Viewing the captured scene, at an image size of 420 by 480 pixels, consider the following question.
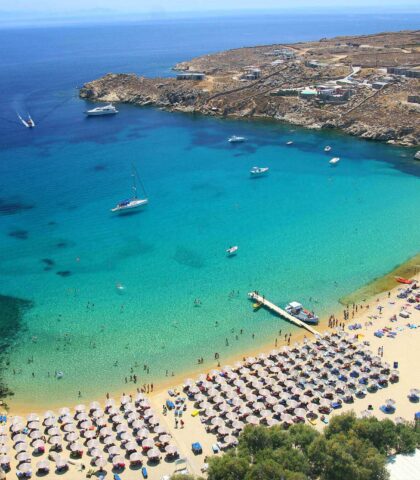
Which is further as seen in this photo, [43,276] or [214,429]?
[43,276]

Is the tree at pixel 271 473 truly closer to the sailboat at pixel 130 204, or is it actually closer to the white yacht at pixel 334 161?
the sailboat at pixel 130 204

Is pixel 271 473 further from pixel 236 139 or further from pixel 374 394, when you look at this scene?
pixel 236 139

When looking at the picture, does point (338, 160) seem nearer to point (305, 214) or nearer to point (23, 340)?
point (305, 214)

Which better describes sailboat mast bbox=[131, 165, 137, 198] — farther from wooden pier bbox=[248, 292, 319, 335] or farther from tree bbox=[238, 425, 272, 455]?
tree bbox=[238, 425, 272, 455]

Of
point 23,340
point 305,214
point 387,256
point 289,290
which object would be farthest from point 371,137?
point 23,340

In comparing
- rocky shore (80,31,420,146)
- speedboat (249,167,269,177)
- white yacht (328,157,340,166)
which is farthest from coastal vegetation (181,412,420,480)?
rocky shore (80,31,420,146)

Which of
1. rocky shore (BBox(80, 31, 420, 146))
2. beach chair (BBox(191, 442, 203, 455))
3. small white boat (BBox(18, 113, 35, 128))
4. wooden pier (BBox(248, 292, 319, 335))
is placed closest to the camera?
beach chair (BBox(191, 442, 203, 455))
